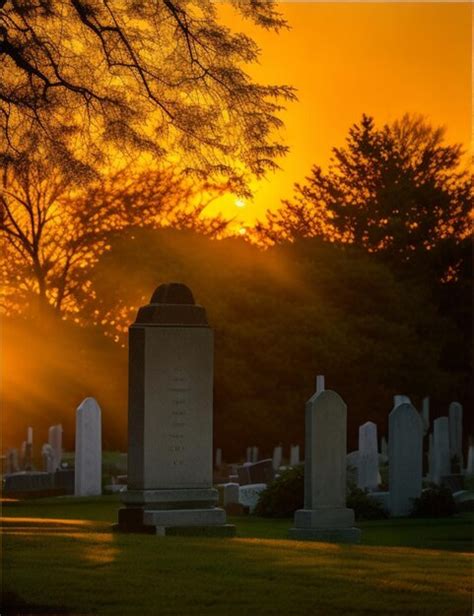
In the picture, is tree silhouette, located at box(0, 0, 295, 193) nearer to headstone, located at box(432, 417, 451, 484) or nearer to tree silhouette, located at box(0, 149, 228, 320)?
headstone, located at box(432, 417, 451, 484)

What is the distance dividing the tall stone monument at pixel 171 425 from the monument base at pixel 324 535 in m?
0.93

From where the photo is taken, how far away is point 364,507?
2338 centimetres

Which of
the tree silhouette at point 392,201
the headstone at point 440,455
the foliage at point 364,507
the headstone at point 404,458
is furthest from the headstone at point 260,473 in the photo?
the tree silhouette at point 392,201

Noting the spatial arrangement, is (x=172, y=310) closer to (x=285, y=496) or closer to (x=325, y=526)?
→ (x=325, y=526)

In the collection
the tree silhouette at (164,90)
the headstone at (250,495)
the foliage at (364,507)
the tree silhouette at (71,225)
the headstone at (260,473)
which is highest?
the tree silhouette at (71,225)

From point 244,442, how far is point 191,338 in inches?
1027

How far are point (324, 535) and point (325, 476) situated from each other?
806 millimetres

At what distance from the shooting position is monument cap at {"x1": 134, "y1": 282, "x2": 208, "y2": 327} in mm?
18359

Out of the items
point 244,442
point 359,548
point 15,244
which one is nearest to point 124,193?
point 15,244

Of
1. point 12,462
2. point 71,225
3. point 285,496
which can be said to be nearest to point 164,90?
point 285,496

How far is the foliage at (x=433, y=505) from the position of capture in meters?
23.4

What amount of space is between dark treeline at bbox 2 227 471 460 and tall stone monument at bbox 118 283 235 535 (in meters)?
24.6

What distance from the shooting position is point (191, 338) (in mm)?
18359

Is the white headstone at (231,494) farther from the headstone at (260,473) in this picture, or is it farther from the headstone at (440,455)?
the headstone at (440,455)
